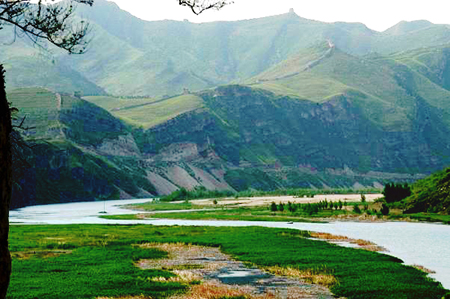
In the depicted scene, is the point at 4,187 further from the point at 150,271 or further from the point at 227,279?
the point at 150,271

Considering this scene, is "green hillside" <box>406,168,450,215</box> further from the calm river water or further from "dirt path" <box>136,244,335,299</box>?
"dirt path" <box>136,244,335,299</box>

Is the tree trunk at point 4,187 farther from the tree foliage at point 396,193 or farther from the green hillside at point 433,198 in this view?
the tree foliage at point 396,193

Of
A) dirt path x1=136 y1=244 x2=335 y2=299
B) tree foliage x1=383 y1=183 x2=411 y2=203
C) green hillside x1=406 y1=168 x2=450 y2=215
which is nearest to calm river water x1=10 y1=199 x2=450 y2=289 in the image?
dirt path x1=136 y1=244 x2=335 y2=299

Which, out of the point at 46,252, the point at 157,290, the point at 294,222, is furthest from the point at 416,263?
the point at 294,222

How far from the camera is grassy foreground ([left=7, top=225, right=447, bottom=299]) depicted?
142 feet

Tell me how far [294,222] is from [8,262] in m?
109

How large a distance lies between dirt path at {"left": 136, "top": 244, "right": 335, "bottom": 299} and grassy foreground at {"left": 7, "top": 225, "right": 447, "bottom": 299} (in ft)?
5.03

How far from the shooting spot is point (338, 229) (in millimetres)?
109688

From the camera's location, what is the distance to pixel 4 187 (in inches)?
940

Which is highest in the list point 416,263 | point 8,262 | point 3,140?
point 3,140

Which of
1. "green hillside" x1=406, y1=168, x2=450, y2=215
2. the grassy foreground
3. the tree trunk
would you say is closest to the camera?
the tree trunk

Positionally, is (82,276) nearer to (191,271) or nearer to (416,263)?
(191,271)

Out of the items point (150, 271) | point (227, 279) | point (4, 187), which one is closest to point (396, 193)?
point (150, 271)

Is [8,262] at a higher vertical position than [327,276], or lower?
higher
